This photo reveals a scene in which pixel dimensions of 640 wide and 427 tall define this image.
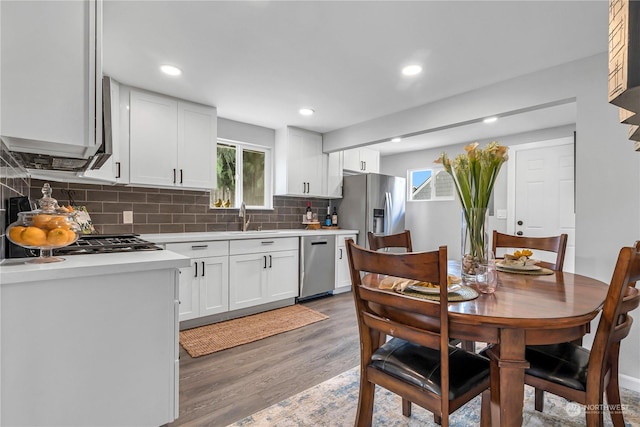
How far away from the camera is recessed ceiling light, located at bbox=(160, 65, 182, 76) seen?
250 cm

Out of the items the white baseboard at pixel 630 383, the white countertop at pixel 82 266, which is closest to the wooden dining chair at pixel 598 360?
the white baseboard at pixel 630 383

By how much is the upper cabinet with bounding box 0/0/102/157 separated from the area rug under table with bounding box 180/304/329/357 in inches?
75.0

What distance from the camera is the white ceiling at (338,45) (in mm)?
1807

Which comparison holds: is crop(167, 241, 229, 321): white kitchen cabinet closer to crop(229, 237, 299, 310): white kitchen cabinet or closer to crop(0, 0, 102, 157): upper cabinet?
crop(229, 237, 299, 310): white kitchen cabinet

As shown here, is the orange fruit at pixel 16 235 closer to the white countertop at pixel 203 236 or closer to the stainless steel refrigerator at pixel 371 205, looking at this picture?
the white countertop at pixel 203 236

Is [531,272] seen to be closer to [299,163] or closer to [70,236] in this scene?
[70,236]

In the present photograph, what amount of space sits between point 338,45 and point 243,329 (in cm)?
261

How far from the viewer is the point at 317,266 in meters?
3.98

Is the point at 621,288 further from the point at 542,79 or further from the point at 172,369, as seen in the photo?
the point at 542,79

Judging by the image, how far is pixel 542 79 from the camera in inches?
98.5

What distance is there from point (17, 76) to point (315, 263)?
3253 millimetres

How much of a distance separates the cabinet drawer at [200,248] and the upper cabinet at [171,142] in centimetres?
71

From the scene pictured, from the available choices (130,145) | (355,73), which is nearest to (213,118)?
(130,145)

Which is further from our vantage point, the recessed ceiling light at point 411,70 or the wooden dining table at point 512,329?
the recessed ceiling light at point 411,70
